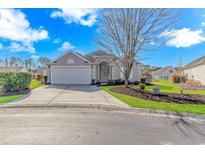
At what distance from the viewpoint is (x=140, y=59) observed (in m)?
16.5

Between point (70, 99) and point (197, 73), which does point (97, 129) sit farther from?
point (197, 73)

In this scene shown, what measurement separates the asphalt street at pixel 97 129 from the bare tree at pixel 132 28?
→ 9059 millimetres

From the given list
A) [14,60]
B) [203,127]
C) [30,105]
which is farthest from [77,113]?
[14,60]

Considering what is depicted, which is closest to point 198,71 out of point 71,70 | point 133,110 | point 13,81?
point 71,70

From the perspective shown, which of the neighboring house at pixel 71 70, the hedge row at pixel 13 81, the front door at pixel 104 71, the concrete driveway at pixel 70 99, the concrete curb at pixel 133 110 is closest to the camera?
the concrete curb at pixel 133 110

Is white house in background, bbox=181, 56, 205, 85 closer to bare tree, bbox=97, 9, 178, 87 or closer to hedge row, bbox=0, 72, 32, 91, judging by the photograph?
bare tree, bbox=97, 9, 178, 87

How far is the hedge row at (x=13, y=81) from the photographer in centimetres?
1309

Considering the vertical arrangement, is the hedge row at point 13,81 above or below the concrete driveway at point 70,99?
above

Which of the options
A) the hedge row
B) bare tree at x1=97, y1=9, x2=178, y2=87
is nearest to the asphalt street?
the hedge row

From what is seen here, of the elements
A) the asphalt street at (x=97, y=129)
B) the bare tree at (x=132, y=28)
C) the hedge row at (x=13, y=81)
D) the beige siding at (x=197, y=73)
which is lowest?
the asphalt street at (x=97, y=129)

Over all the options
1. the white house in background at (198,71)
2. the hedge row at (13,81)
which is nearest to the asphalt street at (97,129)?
the hedge row at (13,81)

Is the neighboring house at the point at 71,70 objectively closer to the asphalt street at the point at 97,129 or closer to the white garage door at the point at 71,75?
the white garage door at the point at 71,75

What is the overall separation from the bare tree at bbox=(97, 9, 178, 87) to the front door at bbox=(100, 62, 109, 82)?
905 centimetres

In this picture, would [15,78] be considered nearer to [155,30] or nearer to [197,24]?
[155,30]
